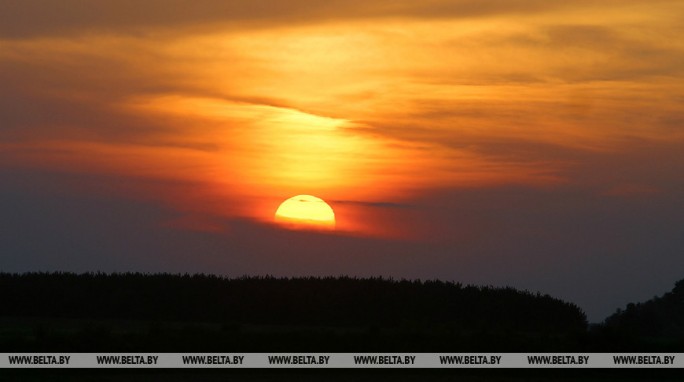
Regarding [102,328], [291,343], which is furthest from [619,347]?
[102,328]

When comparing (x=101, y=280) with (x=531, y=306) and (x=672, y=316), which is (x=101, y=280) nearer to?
(x=531, y=306)

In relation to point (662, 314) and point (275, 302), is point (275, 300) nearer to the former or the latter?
point (275, 302)

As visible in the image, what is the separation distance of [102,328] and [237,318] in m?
30.5

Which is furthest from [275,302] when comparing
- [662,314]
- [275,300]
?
[662,314]

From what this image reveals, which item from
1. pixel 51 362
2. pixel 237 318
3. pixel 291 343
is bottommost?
pixel 51 362

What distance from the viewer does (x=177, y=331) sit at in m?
36.5

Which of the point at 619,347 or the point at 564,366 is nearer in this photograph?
the point at 564,366

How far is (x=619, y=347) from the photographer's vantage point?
37.8 meters

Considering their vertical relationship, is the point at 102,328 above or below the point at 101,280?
below

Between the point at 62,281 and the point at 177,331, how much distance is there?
34.2 meters
